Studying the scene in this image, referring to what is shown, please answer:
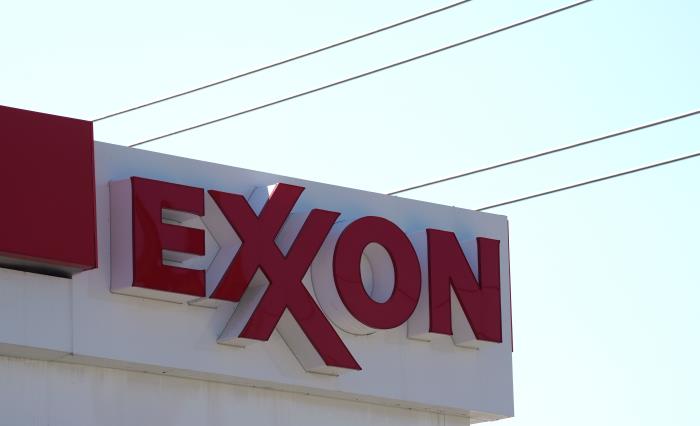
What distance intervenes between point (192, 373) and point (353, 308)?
2077mm

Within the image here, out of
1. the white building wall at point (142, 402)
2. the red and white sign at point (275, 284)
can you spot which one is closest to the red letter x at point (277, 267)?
the red and white sign at point (275, 284)

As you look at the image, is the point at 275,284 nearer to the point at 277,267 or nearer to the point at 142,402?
the point at 277,267

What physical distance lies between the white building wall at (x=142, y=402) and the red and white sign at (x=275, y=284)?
0.19 meters

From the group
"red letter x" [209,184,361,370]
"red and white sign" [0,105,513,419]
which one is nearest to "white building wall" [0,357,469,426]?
"red and white sign" [0,105,513,419]

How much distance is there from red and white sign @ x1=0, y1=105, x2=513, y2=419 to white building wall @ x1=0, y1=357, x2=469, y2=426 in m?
0.19

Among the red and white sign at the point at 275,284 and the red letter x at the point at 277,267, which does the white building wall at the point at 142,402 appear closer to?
the red and white sign at the point at 275,284

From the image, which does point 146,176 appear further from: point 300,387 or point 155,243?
point 300,387

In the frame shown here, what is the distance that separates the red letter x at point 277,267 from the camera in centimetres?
2159

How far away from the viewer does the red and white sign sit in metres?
20.6

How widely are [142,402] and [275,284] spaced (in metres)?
1.93

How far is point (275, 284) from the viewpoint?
71.8 feet

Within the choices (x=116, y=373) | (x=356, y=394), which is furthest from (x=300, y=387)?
(x=116, y=373)

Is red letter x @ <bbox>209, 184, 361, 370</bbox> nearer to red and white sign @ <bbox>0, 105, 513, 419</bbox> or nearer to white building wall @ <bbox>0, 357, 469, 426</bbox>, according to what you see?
red and white sign @ <bbox>0, 105, 513, 419</bbox>

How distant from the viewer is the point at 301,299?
22062mm
